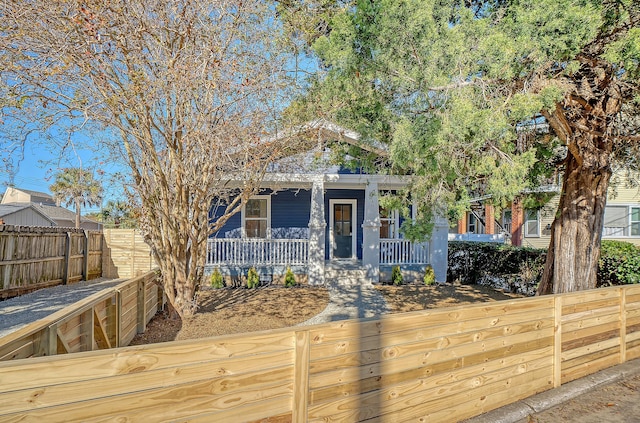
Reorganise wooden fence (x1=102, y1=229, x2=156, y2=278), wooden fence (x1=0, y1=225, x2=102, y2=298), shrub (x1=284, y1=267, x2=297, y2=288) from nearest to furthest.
Result: wooden fence (x1=0, y1=225, x2=102, y2=298)
shrub (x1=284, y1=267, x2=297, y2=288)
wooden fence (x1=102, y1=229, x2=156, y2=278)

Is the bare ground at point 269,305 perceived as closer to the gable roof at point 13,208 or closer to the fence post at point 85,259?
the fence post at point 85,259

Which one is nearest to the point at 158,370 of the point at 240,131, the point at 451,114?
the point at 451,114

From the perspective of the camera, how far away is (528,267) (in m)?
9.23

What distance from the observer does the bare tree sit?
4.71m

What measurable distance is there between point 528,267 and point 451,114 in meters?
6.65

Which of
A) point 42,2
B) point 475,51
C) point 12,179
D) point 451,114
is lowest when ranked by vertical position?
point 12,179

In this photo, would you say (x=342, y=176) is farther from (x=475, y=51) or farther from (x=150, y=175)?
(x=475, y=51)

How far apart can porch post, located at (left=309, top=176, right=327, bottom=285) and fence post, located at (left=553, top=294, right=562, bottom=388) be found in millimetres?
7233

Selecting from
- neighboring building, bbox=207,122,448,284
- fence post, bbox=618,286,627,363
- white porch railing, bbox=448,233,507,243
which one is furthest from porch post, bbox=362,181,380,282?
white porch railing, bbox=448,233,507,243

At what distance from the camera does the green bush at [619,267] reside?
6.70 metres

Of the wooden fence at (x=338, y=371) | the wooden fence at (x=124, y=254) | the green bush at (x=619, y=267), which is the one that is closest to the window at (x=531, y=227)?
the green bush at (x=619, y=267)

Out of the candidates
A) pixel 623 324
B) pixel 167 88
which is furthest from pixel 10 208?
pixel 623 324

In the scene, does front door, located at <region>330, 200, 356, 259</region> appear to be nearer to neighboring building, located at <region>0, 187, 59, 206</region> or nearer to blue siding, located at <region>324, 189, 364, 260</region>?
blue siding, located at <region>324, 189, 364, 260</region>

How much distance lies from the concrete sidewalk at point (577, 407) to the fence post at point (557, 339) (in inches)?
4.6
